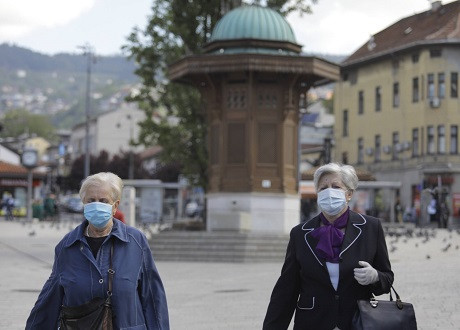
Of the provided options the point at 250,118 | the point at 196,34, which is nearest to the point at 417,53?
the point at 196,34

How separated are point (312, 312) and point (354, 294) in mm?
281

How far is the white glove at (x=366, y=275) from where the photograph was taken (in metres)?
6.44

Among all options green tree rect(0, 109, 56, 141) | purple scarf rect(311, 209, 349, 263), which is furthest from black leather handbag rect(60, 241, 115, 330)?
green tree rect(0, 109, 56, 141)

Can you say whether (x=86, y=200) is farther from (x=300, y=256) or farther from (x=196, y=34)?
(x=196, y=34)

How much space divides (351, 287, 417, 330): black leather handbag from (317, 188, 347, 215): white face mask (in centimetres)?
60

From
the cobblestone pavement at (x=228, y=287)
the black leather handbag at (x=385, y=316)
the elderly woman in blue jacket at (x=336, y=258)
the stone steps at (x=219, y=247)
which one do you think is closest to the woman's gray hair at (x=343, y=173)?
the elderly woman in blue jacket at (x=336, y=258)

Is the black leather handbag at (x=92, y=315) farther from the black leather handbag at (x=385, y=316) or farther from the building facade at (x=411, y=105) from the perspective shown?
the building facade at (x=411, y=105)

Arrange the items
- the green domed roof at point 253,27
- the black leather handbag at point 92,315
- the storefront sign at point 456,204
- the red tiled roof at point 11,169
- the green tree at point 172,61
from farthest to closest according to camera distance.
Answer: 1. the red tiled roof at point 11,169
2. the storefront sign at point 456,204
3. the green tree at point 172,61
4. the green domed roof at point 253,27
5. the black leather handbag at point 92,315

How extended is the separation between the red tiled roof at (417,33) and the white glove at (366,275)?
208ft

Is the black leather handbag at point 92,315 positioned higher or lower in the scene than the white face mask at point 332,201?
lower

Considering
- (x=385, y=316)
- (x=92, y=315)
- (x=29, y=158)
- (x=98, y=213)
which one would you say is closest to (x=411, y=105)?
(x=29, y=158)

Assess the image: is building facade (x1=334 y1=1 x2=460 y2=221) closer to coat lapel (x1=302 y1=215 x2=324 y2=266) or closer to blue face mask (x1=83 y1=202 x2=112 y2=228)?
coat lapel (x1=302 y1=215 x2=324 y2=266)

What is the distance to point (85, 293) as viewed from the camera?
6441mm

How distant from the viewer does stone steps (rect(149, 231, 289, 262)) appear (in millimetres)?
27609
